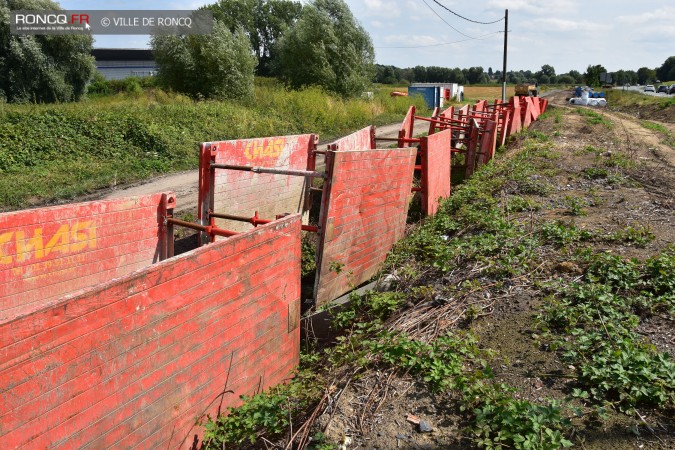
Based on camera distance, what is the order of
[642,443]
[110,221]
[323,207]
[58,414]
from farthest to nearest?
[323,207], [110,221], [642,443], [58,414]

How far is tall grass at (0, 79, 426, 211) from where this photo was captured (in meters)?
10.7

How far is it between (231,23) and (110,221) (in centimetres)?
5013

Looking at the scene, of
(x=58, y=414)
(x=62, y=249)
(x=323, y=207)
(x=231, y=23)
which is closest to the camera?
(x=58, y=414)

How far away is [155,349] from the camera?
10.5 ft

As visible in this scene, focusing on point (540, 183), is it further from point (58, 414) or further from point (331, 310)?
point (58, 414)

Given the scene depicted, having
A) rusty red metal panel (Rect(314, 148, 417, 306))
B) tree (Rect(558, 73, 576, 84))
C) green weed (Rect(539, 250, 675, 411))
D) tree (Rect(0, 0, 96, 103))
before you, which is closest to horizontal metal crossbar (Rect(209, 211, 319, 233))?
rusty red metal panel (Rect(314, 148, 417, 306))

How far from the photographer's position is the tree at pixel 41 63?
818 inches

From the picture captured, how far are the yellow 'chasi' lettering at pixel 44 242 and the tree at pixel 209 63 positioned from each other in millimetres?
16633

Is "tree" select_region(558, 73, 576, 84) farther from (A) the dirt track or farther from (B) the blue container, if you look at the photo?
(A) the dirt track

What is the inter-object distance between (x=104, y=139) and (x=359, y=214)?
938cm

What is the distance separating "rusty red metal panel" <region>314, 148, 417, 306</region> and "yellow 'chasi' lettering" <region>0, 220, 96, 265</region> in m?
2.31

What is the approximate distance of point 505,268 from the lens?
5238 mm

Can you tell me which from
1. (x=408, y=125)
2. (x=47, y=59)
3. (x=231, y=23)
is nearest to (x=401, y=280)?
(x=408, y=125)

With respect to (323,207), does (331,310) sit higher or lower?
lower
